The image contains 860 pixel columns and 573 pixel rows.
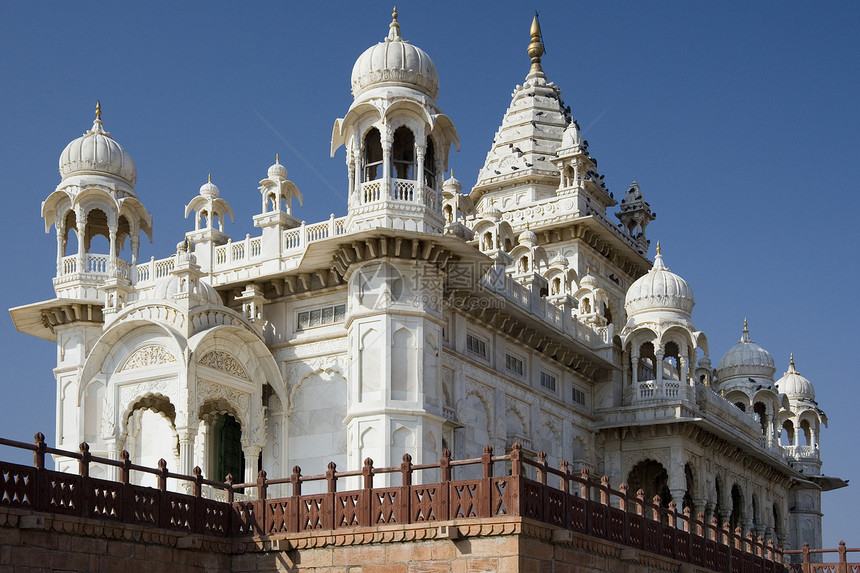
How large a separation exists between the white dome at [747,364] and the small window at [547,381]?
15.8 m

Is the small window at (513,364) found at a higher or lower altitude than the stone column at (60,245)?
lower

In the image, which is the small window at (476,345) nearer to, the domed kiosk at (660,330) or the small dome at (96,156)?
the domed kiosk at (660,330)

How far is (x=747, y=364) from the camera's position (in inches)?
1938

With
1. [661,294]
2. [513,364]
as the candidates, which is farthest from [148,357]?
[661,294]

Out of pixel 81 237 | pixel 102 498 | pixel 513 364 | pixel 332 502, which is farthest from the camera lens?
pixel 513 364

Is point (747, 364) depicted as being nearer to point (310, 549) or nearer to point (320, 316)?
point (320, 316)

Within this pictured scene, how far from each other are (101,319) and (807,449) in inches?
1184

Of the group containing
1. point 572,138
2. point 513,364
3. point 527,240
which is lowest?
point 513,364

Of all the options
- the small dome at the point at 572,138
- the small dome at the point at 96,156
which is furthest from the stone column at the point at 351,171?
the small dome at the point at 572,138

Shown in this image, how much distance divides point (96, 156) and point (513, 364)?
37.1 ft

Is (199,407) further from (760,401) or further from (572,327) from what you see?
(760,401)

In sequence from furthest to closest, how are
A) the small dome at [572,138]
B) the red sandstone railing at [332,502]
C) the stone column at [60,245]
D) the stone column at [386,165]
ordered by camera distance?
the small dome at [572,138]
the stone column at [60,245]
the stone column at [386,165]
the red sandstone railing at [332,502]

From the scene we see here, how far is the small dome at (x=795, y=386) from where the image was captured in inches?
2032

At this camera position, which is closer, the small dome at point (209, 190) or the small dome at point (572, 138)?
the small dome at point (209, 190)
